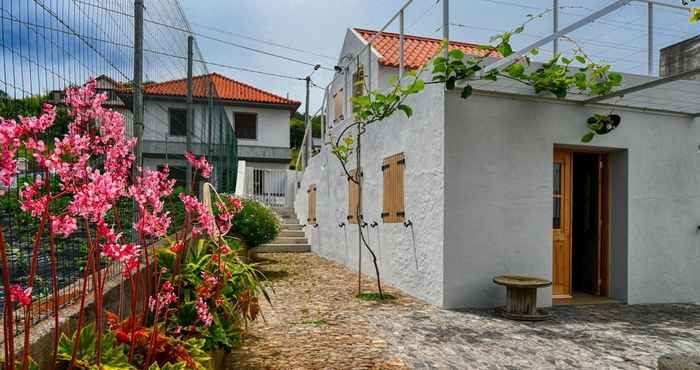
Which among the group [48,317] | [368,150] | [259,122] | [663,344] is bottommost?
[663,344]

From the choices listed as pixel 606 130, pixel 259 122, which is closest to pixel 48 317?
pixel 606 130

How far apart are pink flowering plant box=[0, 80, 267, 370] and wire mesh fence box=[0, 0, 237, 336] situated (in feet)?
0.29

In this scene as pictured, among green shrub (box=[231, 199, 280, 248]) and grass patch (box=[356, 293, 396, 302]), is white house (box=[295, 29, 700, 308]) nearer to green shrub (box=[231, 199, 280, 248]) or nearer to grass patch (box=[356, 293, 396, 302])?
grass patch (box=[356, 293, 396, 302])

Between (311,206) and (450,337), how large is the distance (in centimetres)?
924

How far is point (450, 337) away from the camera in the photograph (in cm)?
439

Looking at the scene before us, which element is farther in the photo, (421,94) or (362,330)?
(421,94)

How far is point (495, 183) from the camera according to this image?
5789 mm

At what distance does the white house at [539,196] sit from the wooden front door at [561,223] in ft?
0.05

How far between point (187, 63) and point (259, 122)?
16.5 meters

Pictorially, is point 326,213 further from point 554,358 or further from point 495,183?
point 554,358

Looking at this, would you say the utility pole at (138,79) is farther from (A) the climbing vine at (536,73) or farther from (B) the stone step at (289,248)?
(B) the stone step at (289,248)

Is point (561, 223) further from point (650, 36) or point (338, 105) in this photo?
point (338, 105)

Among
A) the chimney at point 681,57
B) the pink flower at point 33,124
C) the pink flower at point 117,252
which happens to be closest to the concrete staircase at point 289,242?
the chimney at point 681,57

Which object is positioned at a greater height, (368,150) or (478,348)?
(368,150)
